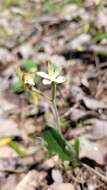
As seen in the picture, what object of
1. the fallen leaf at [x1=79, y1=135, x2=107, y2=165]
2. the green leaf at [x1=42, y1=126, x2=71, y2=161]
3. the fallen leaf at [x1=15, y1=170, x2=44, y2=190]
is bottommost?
the fallen leaf at [x1=15, y1=170, x2=44, y2=190]

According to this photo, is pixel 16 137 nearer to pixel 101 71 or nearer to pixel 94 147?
pixel 94 147

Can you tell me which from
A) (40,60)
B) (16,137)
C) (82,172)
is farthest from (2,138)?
(40,60)

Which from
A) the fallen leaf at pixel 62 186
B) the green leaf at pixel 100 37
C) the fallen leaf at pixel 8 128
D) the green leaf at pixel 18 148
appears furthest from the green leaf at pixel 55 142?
the green leaf at pixel 100 37

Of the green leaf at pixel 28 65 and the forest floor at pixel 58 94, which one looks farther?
the green leaf at pixel 28 65

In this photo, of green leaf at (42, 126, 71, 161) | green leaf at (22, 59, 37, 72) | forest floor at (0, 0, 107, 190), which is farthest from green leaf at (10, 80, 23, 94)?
green leaf at (42, 126, 71, 161)

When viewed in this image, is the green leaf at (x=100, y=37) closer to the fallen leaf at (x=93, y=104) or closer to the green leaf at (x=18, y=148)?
the fallen leaf at (x=93, y=104)

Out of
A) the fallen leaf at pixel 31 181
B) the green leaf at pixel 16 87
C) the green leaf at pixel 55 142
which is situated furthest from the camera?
the green leaf at pixel 16 87

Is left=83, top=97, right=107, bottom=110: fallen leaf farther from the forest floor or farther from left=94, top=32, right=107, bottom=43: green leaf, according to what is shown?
left=94, top=32, right=107, bottom=43: green leaf

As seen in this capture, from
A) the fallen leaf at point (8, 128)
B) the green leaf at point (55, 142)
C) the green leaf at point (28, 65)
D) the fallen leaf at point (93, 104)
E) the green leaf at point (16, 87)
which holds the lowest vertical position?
the green leaf at point (16, 87)
